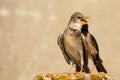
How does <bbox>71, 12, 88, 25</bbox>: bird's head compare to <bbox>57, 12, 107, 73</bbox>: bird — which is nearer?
<bbox>57, 12, 107, 73</bbox>: bird

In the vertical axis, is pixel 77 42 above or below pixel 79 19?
below

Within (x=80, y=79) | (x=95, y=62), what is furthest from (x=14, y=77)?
(x=80, y=79)

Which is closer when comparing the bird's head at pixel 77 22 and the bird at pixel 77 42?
the bird at pixel 77 42

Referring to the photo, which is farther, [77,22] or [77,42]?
[77,22]

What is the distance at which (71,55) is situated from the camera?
20.4 feet

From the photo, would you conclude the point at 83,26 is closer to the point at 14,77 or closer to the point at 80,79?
the point at 80,79

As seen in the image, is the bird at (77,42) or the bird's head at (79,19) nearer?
the bird at (77,42)

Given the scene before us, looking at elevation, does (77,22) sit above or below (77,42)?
above

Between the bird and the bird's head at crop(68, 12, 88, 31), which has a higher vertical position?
the bird's head at crop(68, 12, 88, 31)

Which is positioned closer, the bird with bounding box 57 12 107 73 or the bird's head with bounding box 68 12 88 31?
the bird with bounding box 57 12 107 73

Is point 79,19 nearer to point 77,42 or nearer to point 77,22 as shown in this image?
point 77,22

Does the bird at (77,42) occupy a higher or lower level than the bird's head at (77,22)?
lower

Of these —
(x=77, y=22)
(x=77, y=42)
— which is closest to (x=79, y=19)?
(x=77, y=22)

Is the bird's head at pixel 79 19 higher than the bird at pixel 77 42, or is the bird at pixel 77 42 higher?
the bird's head at pixel 79 19
